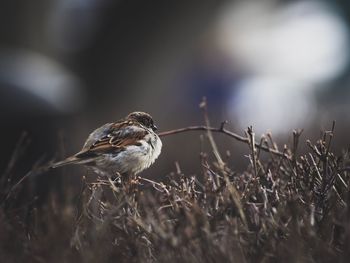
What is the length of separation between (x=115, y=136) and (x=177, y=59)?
9.03m

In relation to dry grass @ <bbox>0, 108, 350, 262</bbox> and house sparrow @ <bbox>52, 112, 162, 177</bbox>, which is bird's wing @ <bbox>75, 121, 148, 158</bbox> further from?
dry grass @ <bbox>0, 108, 350, 262</bbox>

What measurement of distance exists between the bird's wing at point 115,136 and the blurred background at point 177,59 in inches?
181

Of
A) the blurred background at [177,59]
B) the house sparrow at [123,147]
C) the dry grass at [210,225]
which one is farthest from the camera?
the blurred background at [177,59]

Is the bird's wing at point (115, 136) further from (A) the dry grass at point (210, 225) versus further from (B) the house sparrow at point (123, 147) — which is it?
(A) the dry grass at point (210, 225)

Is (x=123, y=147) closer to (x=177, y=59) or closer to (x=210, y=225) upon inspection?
(x=210, y=225)

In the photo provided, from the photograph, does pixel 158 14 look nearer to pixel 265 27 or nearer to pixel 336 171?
pixel 265 27

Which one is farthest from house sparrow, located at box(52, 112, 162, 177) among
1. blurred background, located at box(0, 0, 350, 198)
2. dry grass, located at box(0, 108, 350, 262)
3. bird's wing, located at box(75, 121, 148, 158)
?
blurred background, located at box(0, 0, 350, 198)

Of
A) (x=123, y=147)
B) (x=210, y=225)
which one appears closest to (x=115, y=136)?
(x=123, y=147)

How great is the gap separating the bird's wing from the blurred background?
15.1 feet

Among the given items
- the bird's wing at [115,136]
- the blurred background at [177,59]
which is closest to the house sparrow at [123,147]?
the bird's wing at [115,136]

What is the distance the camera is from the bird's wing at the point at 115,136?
5211 millimetres

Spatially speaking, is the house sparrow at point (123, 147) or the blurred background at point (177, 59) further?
the blurred background at point (177, 59)

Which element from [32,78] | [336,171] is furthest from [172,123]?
[336,171]

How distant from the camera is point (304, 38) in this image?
16.2 m
